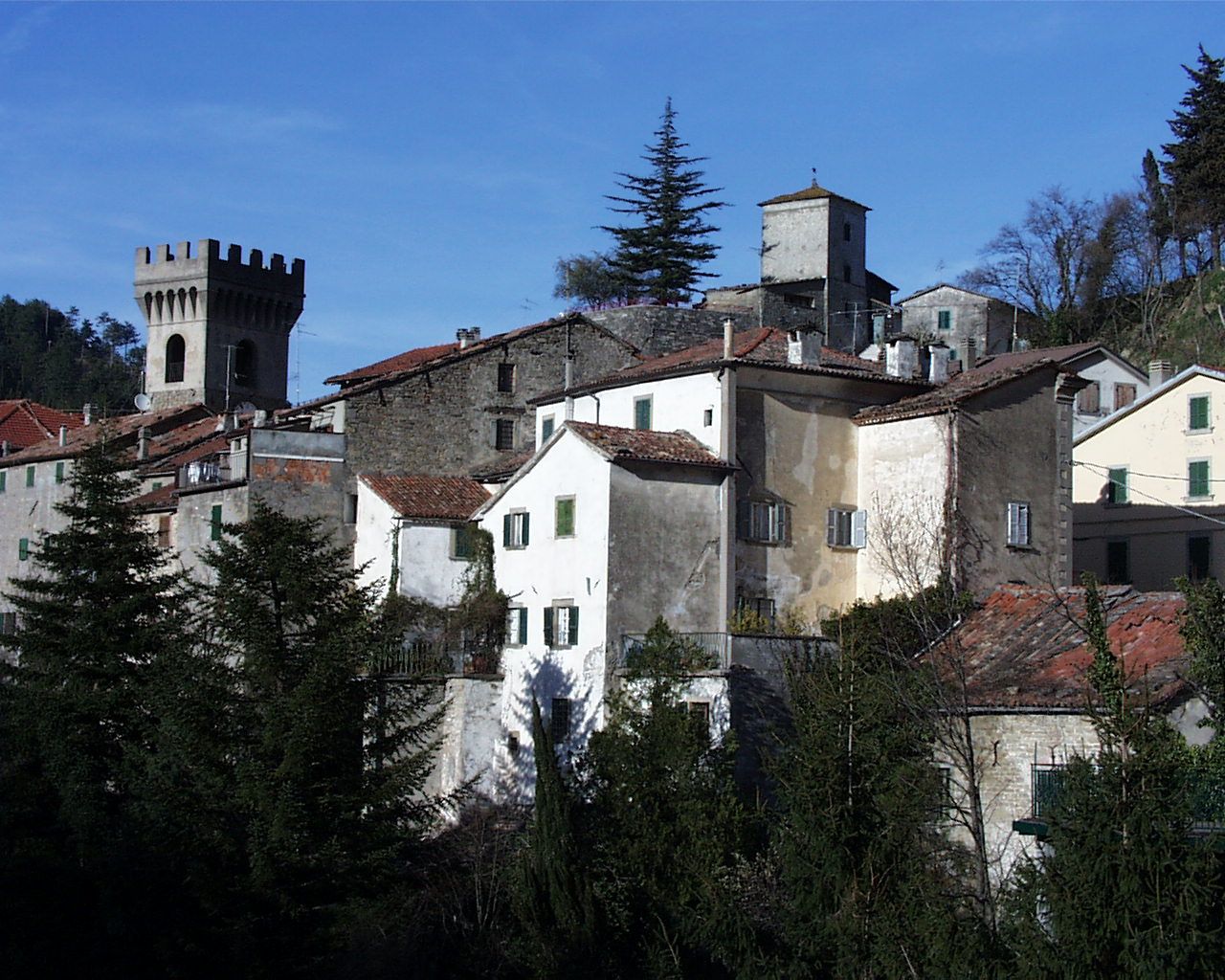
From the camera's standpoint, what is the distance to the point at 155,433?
62.3 m

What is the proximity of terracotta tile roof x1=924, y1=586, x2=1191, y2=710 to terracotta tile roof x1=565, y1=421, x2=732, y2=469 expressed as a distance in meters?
6.06

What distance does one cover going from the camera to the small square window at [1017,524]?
3494cm

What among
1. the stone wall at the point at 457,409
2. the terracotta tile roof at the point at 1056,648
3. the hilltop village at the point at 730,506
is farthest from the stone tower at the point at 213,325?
the terracotta tile roof at the point at 1056,648

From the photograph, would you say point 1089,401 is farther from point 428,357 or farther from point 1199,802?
point 1199,802

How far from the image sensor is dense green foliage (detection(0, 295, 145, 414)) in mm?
109188

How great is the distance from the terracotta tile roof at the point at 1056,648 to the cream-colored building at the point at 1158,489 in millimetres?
10280

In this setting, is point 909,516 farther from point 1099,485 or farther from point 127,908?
Result: point 127,908

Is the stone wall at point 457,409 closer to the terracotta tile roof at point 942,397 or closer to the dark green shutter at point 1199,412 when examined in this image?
the terracotta tile roof at point 942,397

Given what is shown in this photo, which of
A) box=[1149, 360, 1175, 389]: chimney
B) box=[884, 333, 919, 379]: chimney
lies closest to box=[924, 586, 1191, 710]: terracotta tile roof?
box=[884, 333, 919, 379]: chimney

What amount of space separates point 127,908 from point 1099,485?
2677 centimetres

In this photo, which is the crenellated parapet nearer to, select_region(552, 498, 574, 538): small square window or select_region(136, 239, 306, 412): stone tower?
select_region(136, 239, 306, 412): stone tower

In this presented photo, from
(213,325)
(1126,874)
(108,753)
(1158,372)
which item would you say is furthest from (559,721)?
(213,325)

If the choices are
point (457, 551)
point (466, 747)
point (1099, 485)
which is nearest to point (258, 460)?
point (457, 551)

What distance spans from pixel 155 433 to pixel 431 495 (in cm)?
2514
